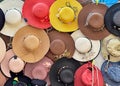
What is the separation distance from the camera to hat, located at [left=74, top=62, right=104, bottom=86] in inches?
76.9

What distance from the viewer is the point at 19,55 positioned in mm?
2000

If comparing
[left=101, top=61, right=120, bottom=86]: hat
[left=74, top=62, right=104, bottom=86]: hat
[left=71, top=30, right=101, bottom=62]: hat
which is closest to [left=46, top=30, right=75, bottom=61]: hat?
[left=71, top=30, right=101, bottom=62]: hat

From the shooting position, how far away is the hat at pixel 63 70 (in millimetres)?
1988

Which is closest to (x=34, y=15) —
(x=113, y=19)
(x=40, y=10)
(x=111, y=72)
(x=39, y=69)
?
(x=40, y=10)

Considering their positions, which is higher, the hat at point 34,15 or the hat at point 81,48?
the hat at point 34,15

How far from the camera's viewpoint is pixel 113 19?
1.92 meters

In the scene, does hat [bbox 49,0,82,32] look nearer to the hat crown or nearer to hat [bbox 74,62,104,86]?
the hat crown

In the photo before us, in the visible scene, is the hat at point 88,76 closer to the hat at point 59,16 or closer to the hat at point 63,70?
the hat at point 63,70

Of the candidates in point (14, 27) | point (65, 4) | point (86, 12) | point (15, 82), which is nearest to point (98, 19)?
point (86, 12)

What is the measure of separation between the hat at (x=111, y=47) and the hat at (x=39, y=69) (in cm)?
38

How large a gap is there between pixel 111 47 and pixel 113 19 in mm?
188

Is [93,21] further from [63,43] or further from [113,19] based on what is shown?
[63,43]

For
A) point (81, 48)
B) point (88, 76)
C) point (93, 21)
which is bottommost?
point (88, 76)

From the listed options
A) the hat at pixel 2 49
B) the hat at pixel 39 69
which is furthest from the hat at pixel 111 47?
the hat at pixel 2 49
